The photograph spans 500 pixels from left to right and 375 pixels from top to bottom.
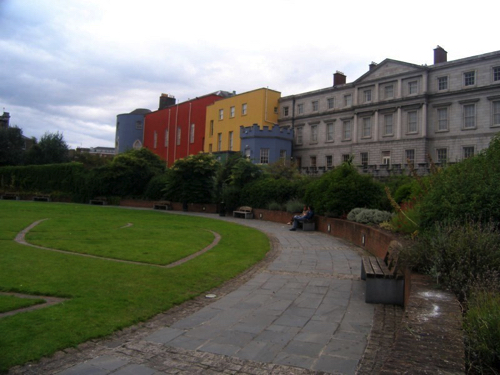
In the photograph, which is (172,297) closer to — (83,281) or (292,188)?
(83,281)

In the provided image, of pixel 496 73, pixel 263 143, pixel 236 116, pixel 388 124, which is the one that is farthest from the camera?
pixel 236 116

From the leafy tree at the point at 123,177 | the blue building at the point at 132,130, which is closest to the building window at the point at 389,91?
the leafy tree at the point at 123,177

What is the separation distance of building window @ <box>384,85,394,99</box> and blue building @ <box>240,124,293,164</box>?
12.0 metres

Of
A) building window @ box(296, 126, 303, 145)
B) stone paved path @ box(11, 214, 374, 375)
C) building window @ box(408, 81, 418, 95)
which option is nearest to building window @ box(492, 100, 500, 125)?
building window @ box(408, 81, 418, 95)

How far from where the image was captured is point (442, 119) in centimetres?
3800

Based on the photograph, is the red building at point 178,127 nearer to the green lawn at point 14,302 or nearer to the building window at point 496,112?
the building window at point 496,112

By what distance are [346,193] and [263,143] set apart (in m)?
28.7

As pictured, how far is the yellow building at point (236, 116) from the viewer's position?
49875 mm

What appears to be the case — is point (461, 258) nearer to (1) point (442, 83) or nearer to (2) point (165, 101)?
(1) point (442, 83)

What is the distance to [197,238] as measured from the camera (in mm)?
14258

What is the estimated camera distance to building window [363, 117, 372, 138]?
4316 centimetres

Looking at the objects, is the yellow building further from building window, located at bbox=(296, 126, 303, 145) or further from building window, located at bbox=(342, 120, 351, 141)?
building window, located at bbox=(342, 120, 351, 141)

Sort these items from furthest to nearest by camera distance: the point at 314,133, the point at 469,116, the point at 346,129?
1. the point at 314,133
2. the point at 346,129
3. the point at 469,116

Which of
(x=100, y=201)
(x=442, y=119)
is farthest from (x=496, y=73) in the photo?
(x=100, y=201)
